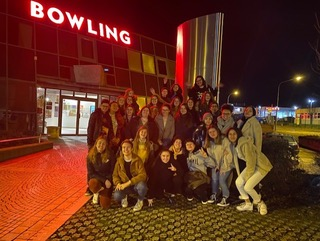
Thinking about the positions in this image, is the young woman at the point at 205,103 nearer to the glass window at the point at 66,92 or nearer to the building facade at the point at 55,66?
the building facade at the point at 55,66

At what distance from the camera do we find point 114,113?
19.9ft

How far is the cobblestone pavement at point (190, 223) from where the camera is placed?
372 cm

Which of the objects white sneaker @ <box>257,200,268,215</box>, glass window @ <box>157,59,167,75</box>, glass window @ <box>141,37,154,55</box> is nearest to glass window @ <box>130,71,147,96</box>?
glass window @ <box>157,59,167,75</box>

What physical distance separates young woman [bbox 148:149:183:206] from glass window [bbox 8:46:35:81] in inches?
483

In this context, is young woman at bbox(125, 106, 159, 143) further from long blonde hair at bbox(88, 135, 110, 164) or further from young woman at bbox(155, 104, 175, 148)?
long blonde hair at bbox(88, 135, 110, 164)

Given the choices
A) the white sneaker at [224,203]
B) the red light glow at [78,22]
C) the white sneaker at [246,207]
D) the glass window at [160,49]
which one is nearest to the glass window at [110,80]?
the red light glow at [78,22]

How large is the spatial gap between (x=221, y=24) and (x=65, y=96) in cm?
1035

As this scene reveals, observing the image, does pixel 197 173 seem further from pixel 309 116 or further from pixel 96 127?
pixel 309 116

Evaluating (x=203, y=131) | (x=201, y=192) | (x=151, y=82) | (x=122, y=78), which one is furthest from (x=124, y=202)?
(x=151, y=82)

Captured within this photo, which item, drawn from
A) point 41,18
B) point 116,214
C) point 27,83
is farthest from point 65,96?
point 116,214

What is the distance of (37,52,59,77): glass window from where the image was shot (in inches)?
596

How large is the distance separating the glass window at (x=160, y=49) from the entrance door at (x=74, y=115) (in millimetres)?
7467

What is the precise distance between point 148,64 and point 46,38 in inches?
299

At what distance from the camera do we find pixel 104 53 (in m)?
17.9
